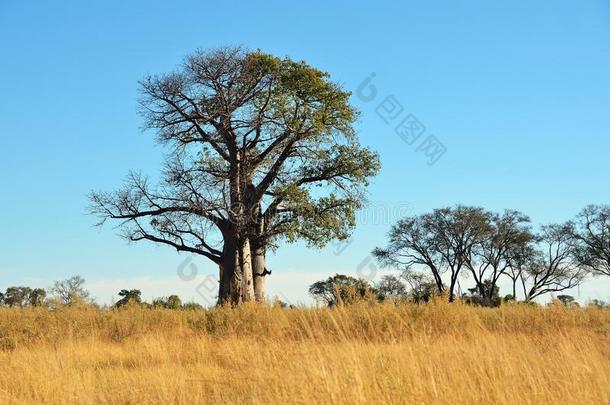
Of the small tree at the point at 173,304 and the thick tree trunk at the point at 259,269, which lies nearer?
the small tree at the point at 173,304

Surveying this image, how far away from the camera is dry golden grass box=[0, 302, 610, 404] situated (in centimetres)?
543

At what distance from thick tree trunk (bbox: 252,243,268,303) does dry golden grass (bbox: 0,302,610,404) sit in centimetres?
867

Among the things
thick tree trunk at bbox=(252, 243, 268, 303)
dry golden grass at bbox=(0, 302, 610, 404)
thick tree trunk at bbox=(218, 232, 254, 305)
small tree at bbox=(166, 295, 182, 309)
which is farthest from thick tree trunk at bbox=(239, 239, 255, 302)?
dry golden grass at bbox=(0, 302, 610, 404)

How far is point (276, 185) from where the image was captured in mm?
20359

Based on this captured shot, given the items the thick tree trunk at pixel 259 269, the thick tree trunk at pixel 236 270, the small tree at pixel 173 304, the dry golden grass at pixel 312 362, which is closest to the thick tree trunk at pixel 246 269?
the thick tree trunk at pixel 236 270

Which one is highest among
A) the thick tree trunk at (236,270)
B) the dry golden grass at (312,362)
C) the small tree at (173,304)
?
the thick tree trunk at (236,270)

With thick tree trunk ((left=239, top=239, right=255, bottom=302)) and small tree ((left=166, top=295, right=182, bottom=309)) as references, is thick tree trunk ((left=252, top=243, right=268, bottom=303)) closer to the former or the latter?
thick tree trunk ((left=239, top=239, right=255, bottom=302))

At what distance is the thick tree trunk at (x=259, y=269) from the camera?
70.0 ft

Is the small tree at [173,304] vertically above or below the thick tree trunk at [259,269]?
below

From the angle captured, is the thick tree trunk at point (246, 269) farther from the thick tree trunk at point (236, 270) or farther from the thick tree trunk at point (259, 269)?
the thick tree trunk at point (259, 269)

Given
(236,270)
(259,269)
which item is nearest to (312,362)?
(236,270)

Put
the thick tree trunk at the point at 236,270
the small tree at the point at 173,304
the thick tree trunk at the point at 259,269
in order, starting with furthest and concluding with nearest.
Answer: the thick tree trunk at the point at 259,269 < the thick tree trunk at the point at 236,270 < the small tree at the point at 173,304

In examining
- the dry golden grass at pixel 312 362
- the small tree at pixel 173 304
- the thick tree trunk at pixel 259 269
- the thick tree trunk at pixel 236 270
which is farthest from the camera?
the thick tree trunk at pixel 259 269

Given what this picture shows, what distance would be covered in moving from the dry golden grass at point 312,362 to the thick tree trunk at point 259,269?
8672 mm
